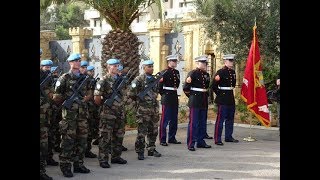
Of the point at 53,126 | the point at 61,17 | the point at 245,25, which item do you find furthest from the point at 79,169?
the point at 61,17

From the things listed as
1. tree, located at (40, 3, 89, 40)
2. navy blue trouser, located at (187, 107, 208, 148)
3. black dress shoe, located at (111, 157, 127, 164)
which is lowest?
black dress shoe, located at (111, 157, 127, 164)

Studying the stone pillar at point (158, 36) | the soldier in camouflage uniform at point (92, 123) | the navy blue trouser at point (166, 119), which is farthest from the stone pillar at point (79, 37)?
the soldier in camouflage uniform at point (92, 123)

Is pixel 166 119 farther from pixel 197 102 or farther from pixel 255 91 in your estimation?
pixel 255 91

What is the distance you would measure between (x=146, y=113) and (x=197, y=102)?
4.21 feet

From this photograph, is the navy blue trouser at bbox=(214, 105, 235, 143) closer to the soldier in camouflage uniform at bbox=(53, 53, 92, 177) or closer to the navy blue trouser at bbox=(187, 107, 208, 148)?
the navy blue trouser at bbox=(187, 107, 208, 148)

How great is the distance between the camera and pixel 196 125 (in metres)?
9.16

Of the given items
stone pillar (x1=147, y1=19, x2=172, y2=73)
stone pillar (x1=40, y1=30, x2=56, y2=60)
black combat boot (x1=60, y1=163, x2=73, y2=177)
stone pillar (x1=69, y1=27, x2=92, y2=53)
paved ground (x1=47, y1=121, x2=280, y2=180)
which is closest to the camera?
black combat boot (x1=60, y1=163, x2=73, y2=177)

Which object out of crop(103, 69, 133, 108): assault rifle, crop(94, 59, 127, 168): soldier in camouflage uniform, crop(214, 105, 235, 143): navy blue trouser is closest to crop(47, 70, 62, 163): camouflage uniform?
crop(94, 59, 127, 168): soldier in camouflage uniform

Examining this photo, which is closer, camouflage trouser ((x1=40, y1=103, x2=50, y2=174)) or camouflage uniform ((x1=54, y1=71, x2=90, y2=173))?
camouflage trouser ((x1=40, y1=103, x2=50, y2=174))

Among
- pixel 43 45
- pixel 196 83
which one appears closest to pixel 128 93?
pixel 196 83

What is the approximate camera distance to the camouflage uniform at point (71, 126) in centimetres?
689

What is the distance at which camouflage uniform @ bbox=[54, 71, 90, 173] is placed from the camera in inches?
271

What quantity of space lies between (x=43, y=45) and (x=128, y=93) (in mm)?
16593
